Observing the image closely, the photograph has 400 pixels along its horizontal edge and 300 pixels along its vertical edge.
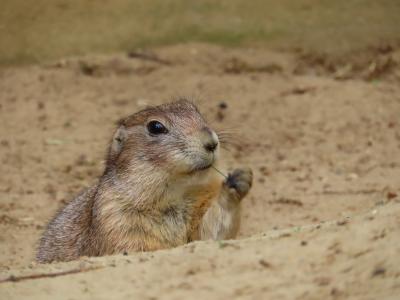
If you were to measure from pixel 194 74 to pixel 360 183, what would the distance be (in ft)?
10.4

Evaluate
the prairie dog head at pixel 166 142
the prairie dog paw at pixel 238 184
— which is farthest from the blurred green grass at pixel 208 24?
the prairie dog paw at pixel 238 184

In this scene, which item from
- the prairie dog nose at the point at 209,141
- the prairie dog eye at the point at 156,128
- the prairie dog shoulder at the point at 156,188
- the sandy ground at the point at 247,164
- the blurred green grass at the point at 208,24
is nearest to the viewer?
the sandy ground at the point at 247,164

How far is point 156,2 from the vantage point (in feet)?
37.2

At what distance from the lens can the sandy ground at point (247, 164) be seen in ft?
14.2

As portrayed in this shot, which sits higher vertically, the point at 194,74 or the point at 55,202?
the point at 194,74

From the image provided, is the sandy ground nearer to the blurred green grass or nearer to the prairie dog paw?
Result: the blurred green grass

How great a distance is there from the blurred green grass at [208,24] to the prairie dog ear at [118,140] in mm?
Result: 4783

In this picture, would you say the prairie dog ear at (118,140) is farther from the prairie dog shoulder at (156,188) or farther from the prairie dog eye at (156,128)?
the prairie dog eye at (156,128)

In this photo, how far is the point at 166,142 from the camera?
636 cm

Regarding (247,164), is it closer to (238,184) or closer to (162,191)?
(238,184)

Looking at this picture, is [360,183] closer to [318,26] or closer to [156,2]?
[318,26]

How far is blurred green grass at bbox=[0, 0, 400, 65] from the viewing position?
1126 centimetres

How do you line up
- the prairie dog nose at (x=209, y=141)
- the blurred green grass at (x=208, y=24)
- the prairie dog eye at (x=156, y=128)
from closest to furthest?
the prairie dog nose at (x=209, y=141), the prairie dog eye at (x=156, y=128), the blurred green grass at (x=208, y=24)

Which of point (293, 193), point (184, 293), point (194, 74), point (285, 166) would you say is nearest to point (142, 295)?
point (184, 293)
